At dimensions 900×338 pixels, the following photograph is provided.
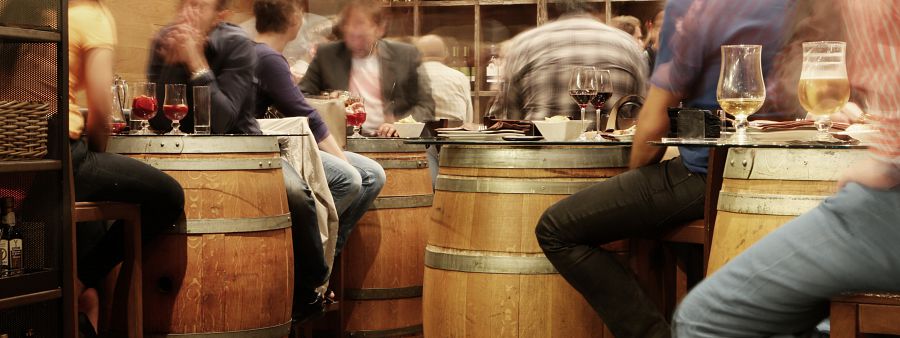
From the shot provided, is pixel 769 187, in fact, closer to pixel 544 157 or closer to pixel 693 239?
pixel 693 239

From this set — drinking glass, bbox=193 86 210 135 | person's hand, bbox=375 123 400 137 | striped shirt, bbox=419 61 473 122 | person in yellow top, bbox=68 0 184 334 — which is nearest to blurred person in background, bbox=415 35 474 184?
striped shirt, bbox=419 61 473 122

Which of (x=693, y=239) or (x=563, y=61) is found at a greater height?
(x=563, y=61)

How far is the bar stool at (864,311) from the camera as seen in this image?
5.56 feet

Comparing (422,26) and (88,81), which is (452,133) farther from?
(422,26)

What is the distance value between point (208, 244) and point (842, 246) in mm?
2288

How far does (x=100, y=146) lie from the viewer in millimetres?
3322

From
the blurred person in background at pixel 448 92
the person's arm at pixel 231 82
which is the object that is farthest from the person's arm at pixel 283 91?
the blurred person in background at pixel 448 92

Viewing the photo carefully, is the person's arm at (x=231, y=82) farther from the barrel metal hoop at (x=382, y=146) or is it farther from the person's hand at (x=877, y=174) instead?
the person's hand at (x=877, y=174)

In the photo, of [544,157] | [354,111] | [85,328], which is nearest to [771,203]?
[544,157]

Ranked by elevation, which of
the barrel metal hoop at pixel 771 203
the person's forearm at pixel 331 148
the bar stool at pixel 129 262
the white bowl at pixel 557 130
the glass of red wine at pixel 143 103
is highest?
the glass of red wine at pixel 143 103

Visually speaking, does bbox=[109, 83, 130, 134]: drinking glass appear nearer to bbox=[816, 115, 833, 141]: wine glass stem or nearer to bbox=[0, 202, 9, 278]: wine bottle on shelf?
bbox=[0, 202, 9, 278]: wine bottle on shelf

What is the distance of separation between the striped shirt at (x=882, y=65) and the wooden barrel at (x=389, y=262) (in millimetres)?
2974

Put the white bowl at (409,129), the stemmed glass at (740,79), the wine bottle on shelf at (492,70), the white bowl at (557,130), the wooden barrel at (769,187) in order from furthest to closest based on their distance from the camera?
the wine bottle on shelf at (492,70)
the white bowl at (409,129)
the white bowl at (557,130)
the stemmed glass at (740,79)
the wooden barrel at (769,187)

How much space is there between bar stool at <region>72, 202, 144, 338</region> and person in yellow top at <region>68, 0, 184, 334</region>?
0.03 metres
